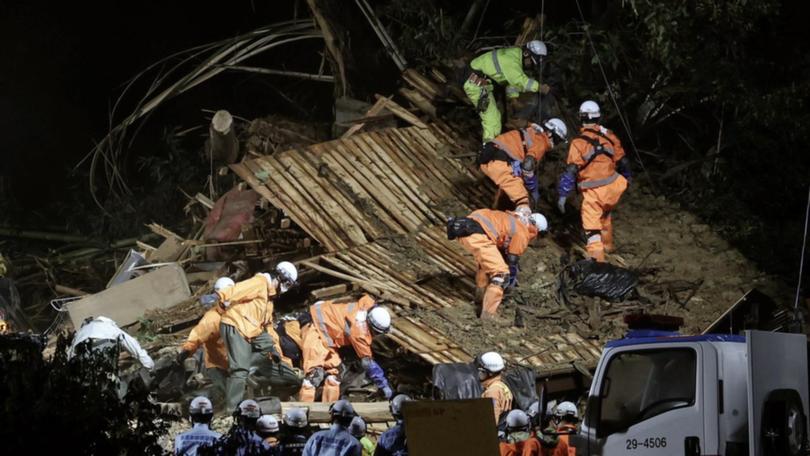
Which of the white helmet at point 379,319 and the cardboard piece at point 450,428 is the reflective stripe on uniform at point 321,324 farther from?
the cardboard piece at point 450,428

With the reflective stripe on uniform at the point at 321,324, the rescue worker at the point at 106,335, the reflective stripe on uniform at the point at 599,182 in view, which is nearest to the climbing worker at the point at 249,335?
the reflective stripe on uniform at the point at 321,324

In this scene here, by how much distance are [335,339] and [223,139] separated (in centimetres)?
553

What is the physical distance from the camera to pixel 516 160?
564 inches

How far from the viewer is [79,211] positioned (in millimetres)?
19625

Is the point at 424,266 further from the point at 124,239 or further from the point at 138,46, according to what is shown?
the point at 138,46

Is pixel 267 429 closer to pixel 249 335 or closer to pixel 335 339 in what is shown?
pixel 249 335

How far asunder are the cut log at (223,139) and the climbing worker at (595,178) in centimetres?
499

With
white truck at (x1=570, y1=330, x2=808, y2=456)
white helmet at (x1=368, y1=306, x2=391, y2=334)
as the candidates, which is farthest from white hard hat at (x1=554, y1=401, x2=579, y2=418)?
white helmet at (x1=368, y1=306, x2=391, y2=334)

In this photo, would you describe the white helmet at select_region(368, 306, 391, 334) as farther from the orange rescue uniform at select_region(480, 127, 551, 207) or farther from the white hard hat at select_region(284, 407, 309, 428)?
the orange rescue uniform at select_region(480, 127, 551, 207)

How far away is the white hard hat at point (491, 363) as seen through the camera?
1120 centimetres

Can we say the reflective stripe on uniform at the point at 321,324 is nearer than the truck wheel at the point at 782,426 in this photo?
No

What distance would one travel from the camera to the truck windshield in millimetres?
7488

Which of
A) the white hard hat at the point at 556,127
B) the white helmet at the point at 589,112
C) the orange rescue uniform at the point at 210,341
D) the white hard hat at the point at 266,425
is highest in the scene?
Result: the white helmet at the point at 589,112

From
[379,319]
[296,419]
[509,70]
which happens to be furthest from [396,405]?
[509,70]
